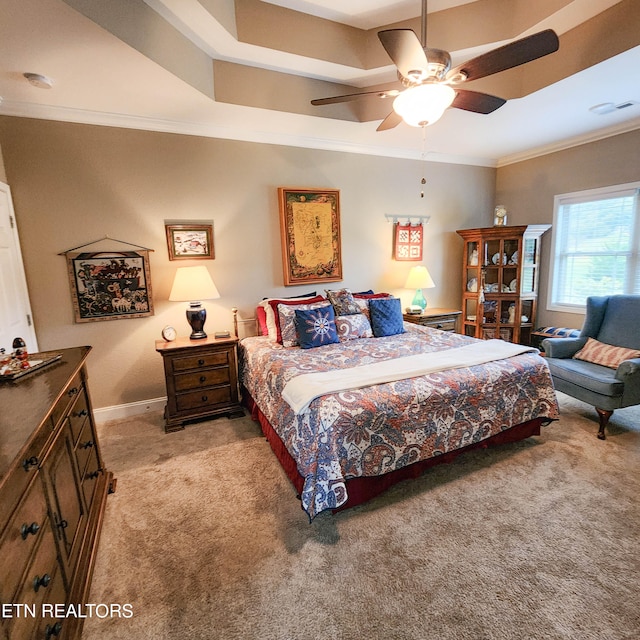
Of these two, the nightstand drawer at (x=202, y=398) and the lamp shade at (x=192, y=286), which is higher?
the lamp shade at (x=192, y=286)

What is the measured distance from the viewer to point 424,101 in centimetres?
179

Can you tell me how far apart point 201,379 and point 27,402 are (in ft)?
5.85

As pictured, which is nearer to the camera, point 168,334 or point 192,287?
point 192,287

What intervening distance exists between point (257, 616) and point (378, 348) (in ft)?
6.40

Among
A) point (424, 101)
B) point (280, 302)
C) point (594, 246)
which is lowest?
point (280, 302)

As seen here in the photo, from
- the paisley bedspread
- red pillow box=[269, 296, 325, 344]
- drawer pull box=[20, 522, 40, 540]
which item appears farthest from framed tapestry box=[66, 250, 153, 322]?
drawer pull box=[20, 522, 40, 540]

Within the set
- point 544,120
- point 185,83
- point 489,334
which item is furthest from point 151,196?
point 489,334

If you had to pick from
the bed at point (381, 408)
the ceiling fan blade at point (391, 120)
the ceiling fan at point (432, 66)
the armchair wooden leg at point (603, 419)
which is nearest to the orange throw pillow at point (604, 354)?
the armchair wooden leg at point (603, 419)

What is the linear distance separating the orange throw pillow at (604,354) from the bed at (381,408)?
84 cm

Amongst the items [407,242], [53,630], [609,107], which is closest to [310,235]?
[407,242]

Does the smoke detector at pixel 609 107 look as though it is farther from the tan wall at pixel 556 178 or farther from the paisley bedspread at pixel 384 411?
the paisley bedspread at pixel 384 411

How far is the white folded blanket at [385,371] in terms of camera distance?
2008mm

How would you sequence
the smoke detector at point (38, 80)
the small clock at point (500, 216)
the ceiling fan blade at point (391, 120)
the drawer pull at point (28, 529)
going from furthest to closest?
the small clock at point (500, 216)
the ceiling fan blade at point (391, 120)
the smoke detector at point (38, 80)
the drawer pull at point (28, 529)

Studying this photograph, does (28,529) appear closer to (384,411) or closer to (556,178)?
(384,411)
